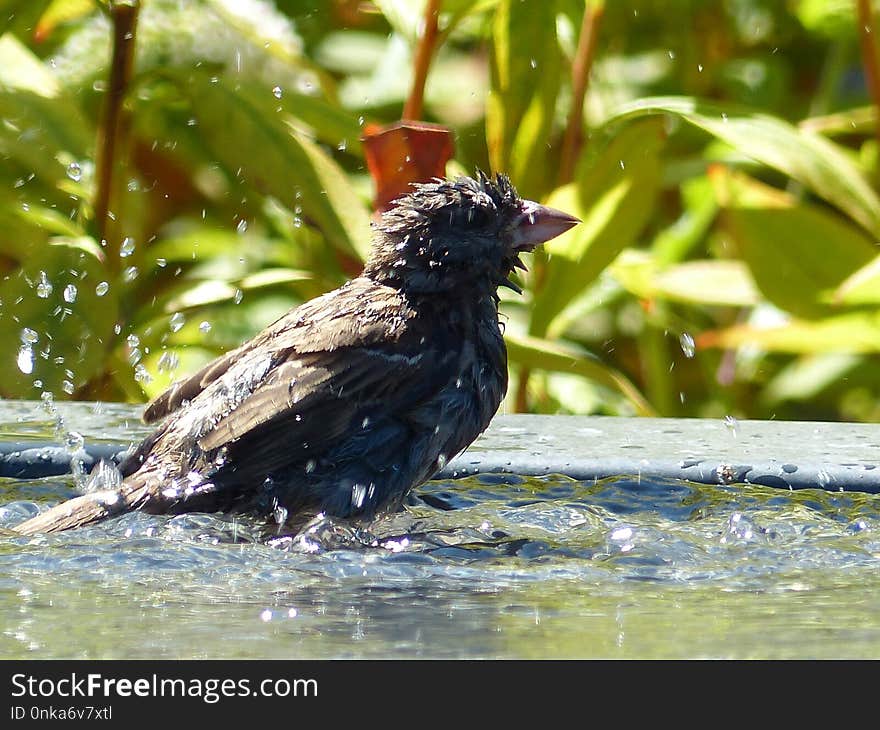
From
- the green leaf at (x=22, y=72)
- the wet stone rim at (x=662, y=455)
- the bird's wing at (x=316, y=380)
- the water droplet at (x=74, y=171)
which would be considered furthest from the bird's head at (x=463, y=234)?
the green leaf at (x=22, y=72)

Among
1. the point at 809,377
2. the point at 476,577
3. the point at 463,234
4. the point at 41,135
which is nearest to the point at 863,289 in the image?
the point at 463,234

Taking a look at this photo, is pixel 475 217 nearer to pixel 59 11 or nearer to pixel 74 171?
pixel 74 171

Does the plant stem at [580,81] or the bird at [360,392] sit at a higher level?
the plant stem at [580,81]

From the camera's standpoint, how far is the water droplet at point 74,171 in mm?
4332

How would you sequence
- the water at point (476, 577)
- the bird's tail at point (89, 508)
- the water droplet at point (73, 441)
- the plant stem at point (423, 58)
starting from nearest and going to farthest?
the water at point (476, 577) → the bird's tail at point (89, 508) → the water droplet at point (73, 441) → the plant stem at point (423, 58)

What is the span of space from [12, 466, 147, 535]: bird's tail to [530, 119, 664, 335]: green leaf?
144 cm

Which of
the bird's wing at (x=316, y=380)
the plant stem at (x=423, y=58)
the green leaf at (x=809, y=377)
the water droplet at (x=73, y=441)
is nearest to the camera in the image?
the bird's wing at (x=316, y=380)

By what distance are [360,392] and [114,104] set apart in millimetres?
1499

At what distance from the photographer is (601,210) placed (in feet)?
14.0

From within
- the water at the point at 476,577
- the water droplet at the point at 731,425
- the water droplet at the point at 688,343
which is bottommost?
the water at the point at 476,577

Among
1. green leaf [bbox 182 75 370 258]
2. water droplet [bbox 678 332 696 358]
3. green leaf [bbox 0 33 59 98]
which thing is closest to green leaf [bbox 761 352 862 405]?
water droplet [bbox 678 332 696 358]

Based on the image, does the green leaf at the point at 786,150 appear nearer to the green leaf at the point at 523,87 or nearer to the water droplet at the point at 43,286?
the green leaf at the point at 523,87

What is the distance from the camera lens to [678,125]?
18.4 ft
